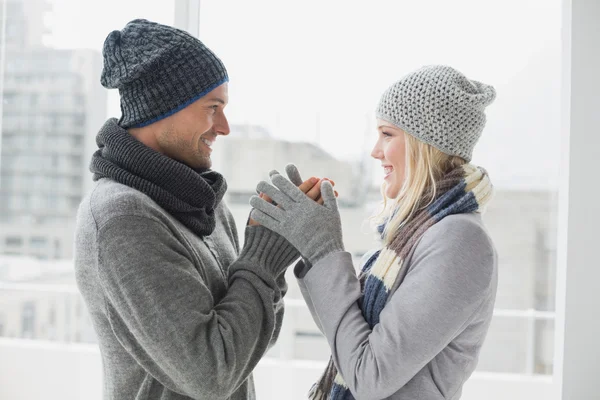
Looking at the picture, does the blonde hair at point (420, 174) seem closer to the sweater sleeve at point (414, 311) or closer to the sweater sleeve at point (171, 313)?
the sweater sleeve at point (414, 311)

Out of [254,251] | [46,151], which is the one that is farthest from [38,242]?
[254,251]

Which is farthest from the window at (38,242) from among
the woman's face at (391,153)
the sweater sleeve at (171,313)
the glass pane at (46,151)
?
the woman's face at (391,153)

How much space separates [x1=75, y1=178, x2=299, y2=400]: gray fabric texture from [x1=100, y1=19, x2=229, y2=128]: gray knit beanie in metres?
0.20

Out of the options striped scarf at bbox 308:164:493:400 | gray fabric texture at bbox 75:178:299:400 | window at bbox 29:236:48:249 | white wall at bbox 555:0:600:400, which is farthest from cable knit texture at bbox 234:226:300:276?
window at bbox 29:236:48:249

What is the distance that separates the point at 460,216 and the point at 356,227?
345 cm

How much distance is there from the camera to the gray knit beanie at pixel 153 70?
118 centimetres

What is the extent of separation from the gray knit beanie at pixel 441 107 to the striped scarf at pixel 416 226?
2.9 inches

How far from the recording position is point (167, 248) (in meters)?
1.07

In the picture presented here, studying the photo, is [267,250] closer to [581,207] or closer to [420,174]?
[420,174]

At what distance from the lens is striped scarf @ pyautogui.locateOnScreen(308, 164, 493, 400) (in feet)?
3.89

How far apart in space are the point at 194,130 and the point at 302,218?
0.34m

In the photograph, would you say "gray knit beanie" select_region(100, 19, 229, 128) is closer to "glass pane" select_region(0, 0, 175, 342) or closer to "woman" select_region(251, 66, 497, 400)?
"woman" select_region(251, 66, 497, 400)

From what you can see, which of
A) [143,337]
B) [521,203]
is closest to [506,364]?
[521,203]

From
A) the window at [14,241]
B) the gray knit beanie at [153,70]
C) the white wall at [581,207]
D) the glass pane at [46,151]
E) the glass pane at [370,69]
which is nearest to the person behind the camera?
the gray knit beanie at [153,70]
